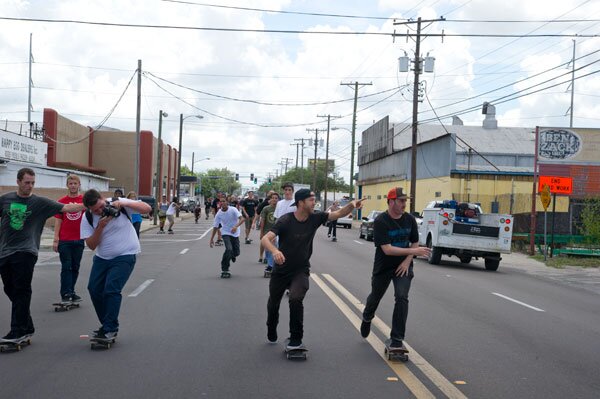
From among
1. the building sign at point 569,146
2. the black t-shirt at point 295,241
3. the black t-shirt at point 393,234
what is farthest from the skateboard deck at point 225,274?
the building sign at point 569,146

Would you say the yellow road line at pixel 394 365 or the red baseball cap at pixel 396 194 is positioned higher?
the red baseball cap at pixel 396 194

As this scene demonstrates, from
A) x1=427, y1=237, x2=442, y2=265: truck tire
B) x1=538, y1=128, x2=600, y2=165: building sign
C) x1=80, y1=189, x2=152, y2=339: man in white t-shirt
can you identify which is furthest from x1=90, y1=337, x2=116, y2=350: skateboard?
x1=538, y1=128, x2=600, y2=165: building sign

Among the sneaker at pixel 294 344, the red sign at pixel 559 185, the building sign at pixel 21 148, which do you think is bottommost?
the sneaker at pixel 294 344

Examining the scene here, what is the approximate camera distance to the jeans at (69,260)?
9.50 m

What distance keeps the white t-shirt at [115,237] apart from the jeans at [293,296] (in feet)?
5.38

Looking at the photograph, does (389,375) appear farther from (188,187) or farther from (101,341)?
(188,187)

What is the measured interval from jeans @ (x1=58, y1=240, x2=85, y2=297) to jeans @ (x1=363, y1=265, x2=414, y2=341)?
4.46m

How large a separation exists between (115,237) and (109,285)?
1.72 ft

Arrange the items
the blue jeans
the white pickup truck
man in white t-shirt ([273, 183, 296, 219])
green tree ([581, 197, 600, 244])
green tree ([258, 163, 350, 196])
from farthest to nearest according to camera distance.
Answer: green tree ([258, 163, 350, 196]) < green tree ([581, 197, 600, 244]) < the white pickup truck < man in white t-shirt ([273, 183, 296, 219]) < the blue jeans

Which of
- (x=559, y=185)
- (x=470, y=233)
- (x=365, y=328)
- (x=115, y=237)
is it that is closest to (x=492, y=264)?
(x=470, y=233)

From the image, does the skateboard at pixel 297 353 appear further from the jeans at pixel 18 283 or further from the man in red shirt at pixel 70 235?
the man in red shirt at pixel 70 235

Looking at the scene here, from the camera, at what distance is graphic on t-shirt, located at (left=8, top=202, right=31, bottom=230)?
714 centimetres

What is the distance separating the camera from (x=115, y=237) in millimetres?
7340

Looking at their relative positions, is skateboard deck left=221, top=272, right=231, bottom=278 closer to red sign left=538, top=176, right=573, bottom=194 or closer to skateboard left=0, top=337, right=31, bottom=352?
skateboard left=0, top=337, right=31, bottom=352
